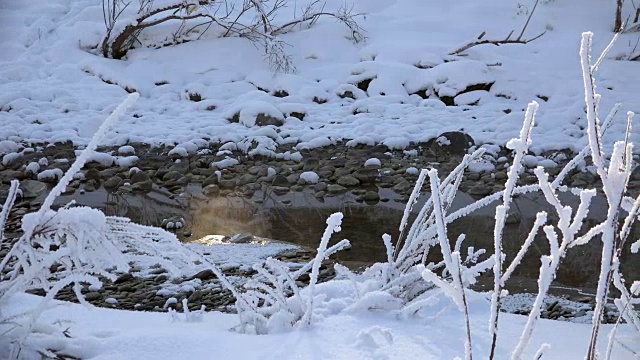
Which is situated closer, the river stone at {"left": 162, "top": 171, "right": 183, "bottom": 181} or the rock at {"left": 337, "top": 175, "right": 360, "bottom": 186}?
the rock at {"left": 337, "top": 175, "right": 360, "bottom": 186}

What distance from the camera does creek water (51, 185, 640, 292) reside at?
13.8ft

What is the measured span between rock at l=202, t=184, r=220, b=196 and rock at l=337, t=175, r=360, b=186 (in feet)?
2.91

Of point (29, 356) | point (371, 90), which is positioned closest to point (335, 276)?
point (29, 356)

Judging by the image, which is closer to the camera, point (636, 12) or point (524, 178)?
point (524, 178)

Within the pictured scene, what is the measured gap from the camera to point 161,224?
4.83 m

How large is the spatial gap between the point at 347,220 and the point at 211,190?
1144 millimetres

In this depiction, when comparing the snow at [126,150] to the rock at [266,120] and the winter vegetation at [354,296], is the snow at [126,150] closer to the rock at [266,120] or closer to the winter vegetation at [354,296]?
the rock at [266,120]

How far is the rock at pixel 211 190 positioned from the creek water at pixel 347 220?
5 cm

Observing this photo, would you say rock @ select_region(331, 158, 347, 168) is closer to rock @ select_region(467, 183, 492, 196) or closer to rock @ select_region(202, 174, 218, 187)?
rock @ select_region(202, 174, 218, 187)

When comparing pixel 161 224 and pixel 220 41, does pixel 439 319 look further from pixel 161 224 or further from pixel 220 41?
pixel 220 41

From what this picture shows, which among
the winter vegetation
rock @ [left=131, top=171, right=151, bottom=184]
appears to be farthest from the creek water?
the winter vegetation

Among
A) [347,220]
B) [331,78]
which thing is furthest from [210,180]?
[331,78]

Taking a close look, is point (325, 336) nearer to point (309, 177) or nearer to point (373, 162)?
point (309, 177)

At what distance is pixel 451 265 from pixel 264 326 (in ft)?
2.73
